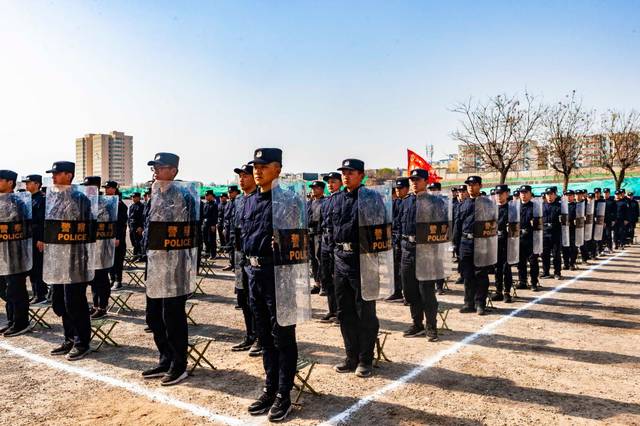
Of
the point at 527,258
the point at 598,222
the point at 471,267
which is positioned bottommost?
the point at 527,258

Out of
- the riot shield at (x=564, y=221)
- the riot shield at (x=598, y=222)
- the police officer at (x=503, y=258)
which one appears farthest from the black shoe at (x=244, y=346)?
the riot shield at (x=598, y=222)

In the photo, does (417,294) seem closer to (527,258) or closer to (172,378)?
(172,378)

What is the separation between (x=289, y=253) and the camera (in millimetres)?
4266

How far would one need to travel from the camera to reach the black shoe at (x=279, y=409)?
4129 mm

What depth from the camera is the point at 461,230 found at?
8836 millimetres

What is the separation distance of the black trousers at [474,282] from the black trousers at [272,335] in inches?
199

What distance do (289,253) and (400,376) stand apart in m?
2.19

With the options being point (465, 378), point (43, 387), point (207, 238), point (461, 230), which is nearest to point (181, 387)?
point (43, 387)

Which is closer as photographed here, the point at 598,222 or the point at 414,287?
the point at 414,287

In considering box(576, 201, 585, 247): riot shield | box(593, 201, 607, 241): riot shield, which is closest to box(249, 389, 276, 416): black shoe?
box(576, 201, 585, 247): riot shield

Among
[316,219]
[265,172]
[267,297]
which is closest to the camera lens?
[267,297]

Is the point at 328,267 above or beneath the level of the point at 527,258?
above

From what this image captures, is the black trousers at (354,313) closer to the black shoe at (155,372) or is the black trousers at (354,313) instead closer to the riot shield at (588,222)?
the black shoe at (155,372)

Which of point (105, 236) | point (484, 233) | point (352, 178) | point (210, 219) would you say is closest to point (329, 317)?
point (484, 233)
